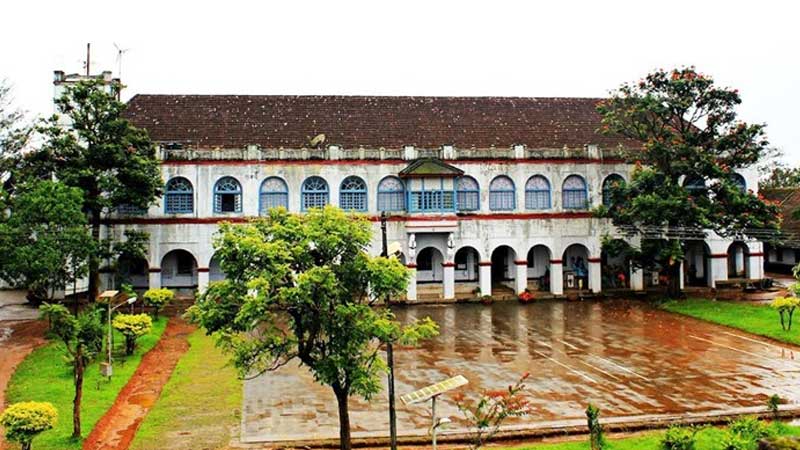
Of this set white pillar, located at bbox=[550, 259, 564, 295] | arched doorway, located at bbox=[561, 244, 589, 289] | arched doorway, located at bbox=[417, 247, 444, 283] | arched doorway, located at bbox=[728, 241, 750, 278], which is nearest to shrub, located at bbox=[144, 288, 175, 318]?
arched doorway, located at bbox=[417, 247, 444, 283]

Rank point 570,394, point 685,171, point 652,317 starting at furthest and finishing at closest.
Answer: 1. point 685,171
2. point 652,317
3. point 570,394

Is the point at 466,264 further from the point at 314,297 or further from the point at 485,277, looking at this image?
the point at 314,297

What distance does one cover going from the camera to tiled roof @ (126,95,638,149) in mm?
29000

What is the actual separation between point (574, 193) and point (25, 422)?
23.8 metres

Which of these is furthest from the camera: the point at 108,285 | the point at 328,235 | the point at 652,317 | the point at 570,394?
the point at 108,285

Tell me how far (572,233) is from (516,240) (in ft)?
8.36

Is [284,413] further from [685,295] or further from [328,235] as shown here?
[685,295]

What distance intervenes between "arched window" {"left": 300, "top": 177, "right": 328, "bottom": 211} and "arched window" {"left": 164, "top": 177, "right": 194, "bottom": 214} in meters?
4.58

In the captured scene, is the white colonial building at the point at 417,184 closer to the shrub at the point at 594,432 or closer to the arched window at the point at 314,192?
the arched window at the point at 314,192

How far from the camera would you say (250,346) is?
33.9 feet

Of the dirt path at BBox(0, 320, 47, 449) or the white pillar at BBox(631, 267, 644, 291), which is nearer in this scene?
the dirt path at BBox(0, 320, 47, 449)

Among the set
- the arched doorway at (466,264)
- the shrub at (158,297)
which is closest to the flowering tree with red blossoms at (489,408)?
the shrub at (158,297)

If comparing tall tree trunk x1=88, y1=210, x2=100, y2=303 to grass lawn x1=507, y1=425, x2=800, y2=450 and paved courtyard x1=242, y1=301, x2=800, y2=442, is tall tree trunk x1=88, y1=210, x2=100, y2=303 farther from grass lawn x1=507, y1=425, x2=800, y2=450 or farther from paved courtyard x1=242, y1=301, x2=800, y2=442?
grass lawn x1=507, y1=425, x2=800, y2=450

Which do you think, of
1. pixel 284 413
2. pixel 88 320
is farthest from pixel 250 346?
pixel 88 320
